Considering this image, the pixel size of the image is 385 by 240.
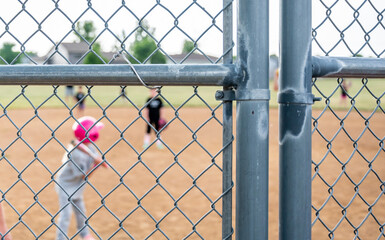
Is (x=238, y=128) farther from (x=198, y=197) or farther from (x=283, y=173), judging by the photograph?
(x=198, y=197)

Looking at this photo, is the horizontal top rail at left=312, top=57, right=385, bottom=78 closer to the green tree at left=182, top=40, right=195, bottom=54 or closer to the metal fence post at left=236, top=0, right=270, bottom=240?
the metal fence post at left=236, top=0, right=270, bottom=240

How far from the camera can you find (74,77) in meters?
1.28

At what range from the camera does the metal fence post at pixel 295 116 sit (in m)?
1.28

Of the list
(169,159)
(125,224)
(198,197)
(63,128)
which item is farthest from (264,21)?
(63,128)

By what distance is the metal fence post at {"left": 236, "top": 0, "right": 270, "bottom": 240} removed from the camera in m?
1.25

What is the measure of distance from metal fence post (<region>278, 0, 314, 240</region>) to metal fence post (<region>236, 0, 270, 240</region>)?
2.6 inches

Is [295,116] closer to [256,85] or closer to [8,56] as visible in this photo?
[256,85]

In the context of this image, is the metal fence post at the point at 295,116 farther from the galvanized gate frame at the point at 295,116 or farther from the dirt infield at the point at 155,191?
the dirt infield at the point at 155,191

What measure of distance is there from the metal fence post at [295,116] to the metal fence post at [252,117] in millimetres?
66

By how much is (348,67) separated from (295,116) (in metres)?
0.26

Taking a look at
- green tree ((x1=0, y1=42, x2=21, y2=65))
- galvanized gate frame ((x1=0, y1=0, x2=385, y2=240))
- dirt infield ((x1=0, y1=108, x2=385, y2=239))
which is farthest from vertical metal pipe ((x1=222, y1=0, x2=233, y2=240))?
green tree ((x1=0, y1=42, x2=21, y2=65))

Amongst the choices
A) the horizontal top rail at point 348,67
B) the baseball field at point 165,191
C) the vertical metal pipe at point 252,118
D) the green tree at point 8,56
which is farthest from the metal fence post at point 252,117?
the green tree at point 8,56

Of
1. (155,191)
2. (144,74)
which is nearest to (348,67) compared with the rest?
(144,74)

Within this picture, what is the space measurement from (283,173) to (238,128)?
20cm
